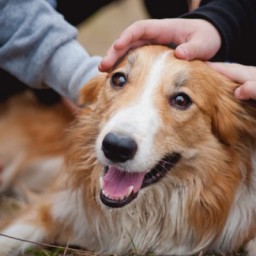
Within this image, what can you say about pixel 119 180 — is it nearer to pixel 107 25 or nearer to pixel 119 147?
pixel 119 147

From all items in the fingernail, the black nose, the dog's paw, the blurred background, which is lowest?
the blurred background

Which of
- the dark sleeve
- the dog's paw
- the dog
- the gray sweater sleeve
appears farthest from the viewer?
the dog

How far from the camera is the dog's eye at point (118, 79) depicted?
8.64 ft

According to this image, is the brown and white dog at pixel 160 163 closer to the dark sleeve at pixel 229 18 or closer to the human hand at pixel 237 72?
the human hand at pixel 237 72

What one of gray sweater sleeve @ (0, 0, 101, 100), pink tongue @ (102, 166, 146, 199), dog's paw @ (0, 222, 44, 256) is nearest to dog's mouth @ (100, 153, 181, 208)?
pink tongue @ (102, 166, 146, 199)

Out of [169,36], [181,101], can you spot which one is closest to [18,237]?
[181,101]

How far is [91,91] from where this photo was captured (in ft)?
9.41

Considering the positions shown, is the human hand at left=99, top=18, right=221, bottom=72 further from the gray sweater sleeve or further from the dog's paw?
the dog's paw

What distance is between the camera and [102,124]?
260 centimetres

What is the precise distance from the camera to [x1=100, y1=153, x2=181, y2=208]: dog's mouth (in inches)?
98.2

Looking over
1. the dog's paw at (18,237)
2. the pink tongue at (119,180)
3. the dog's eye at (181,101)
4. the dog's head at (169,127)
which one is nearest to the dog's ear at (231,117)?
the dog's head at (169,127)

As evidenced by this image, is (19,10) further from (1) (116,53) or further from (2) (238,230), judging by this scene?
(2) (238,230)

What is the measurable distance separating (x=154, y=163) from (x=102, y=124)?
0.27 meters

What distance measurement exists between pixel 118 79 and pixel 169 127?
29cm
